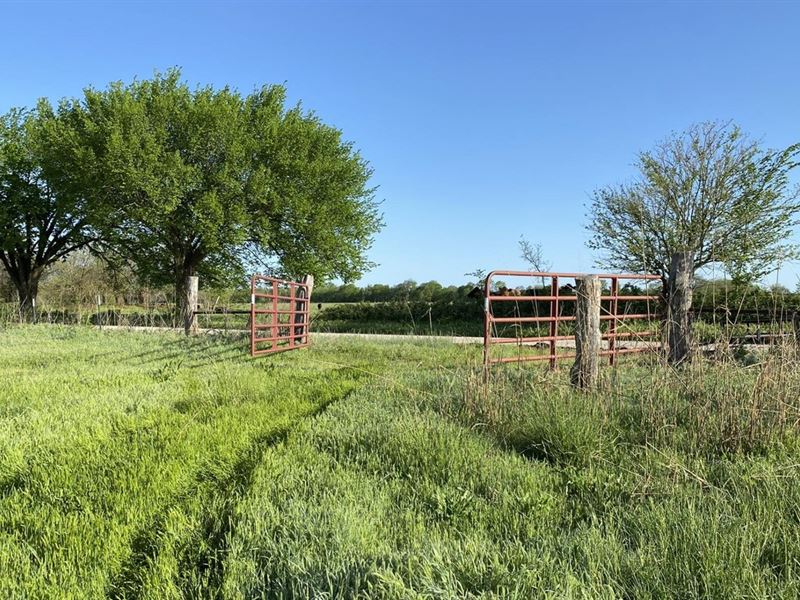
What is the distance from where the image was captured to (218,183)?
20797mm

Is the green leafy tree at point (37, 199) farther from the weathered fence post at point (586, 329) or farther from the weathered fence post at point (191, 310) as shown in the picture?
the weathered fence post at point (586, 329)

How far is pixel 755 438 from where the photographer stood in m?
3.74

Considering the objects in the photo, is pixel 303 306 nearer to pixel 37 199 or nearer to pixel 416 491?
pixel 416 491

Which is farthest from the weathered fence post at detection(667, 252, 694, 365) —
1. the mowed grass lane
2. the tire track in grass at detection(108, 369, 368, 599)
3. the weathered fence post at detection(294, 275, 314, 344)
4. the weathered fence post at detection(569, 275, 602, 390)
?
the weathered fence post at detection(294, 275, 314, 344)

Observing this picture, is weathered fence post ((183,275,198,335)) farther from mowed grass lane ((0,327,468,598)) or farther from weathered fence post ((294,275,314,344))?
mowed grass lane ((0,327,468,598))

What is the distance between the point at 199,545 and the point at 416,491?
47.3 inches

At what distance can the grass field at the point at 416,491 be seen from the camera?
6.77 feet

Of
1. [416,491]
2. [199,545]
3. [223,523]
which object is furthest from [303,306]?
[199,545]

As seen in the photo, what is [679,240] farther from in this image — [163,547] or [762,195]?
[163,547]

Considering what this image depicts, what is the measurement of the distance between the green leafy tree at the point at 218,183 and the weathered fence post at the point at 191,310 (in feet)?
20.7

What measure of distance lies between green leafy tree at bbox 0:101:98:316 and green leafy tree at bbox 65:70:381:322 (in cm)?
142

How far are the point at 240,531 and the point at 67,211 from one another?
2592 centimetres

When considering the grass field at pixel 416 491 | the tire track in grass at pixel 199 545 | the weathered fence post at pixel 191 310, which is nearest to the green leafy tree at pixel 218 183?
the weathered fence post at pixel 191 310

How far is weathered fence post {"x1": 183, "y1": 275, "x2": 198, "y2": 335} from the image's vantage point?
13367 millimetres
